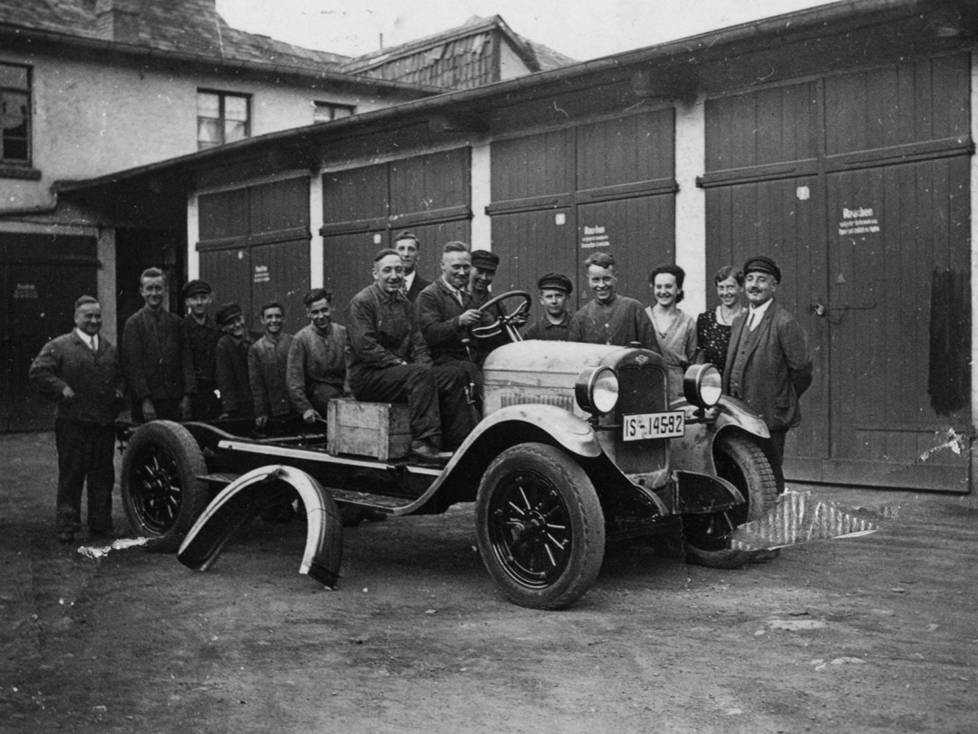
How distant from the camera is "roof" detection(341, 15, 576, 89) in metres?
21.6

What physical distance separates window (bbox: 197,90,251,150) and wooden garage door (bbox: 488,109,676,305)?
32.0 ft

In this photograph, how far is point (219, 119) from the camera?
65.9ft

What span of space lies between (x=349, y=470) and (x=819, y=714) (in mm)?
3473

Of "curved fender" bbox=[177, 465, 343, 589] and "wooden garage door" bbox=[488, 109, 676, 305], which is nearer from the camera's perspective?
"curved fender" bbox=[177, 465, 343, 589]

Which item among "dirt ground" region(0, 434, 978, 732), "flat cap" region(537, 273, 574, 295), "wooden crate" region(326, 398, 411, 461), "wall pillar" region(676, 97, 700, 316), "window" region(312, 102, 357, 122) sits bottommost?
"dirt ground" region(0, 434, 978, 732)

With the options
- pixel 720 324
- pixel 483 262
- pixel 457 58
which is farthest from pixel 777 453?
pixel 457 58

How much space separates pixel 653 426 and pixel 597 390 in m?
0.50

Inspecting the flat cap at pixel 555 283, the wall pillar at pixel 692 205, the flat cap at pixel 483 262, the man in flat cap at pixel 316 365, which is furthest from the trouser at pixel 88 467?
the wall pillar at pixel 692 205

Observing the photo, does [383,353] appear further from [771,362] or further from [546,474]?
[771,362]

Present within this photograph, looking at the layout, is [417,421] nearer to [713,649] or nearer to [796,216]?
[713,649]

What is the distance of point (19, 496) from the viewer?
9422 mm

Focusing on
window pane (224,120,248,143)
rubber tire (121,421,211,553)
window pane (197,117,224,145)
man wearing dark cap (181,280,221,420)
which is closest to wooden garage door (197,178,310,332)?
window pane (197,117,224,145)

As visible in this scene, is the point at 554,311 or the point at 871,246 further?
the point at 871,246

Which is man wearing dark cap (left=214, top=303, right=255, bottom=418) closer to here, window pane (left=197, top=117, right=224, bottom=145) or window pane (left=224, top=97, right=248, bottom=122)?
window pane (left=197, top=117, right=224, bottom=145)
